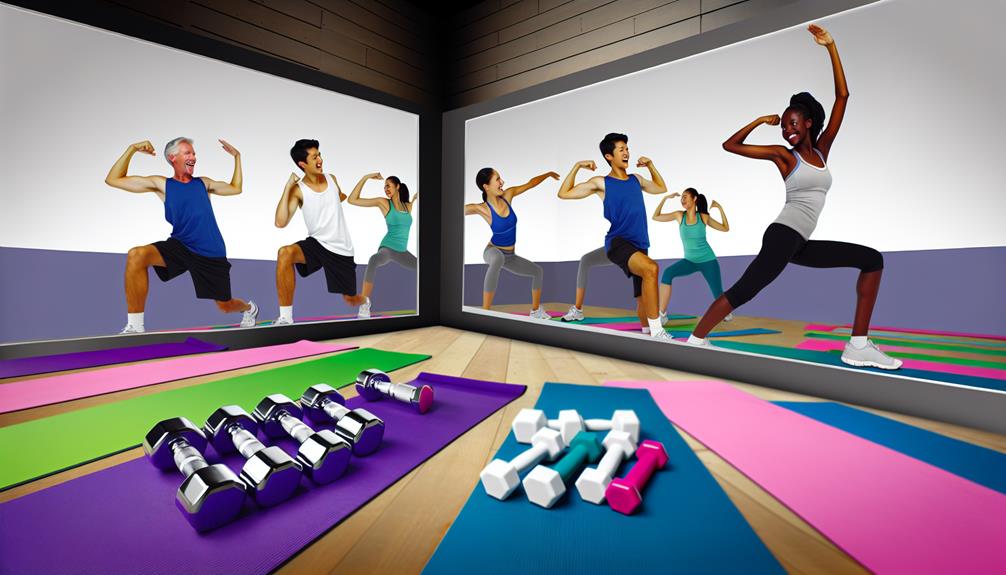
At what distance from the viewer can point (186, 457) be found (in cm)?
109

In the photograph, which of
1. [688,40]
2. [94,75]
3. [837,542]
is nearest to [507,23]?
[688,40]

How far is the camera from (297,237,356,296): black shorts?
10.8 ft

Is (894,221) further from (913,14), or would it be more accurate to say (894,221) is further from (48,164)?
(48,164)

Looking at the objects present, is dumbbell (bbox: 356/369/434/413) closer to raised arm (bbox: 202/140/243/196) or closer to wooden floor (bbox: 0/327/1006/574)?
wooden floor (bbox: 0/327/1006/574)

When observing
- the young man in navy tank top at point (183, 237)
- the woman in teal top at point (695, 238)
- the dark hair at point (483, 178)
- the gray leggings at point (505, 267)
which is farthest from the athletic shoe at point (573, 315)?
the young man in navy tank top at point (183, 237)

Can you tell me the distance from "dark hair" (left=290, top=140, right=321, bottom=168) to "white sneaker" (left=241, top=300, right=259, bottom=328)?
104 centimetres

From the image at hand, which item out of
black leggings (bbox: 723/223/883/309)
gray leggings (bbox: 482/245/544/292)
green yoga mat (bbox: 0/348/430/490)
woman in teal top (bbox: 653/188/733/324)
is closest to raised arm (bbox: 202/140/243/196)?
green yoga mat (bbox: 0/348/430/490)

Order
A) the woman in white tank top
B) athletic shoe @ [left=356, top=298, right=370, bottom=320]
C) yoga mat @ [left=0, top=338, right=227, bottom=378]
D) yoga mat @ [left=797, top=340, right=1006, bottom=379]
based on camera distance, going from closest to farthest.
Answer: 1. yoga mat @ [left=797, top=340, right=1006, bottom=379]
2. the woman in white tank top
3. yoga mat @ [left=0, top=338, right=227, bottom=378]
4. athletic shoe @ [left=356, top=298, right=370, bottom=320]

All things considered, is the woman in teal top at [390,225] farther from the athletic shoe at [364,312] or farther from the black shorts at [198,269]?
the black shorts at [198,269]

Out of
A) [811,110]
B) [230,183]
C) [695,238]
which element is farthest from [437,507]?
[230,183]

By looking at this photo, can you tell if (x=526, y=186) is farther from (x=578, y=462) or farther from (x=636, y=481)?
(x=636, y=481)

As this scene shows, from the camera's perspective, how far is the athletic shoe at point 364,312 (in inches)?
142

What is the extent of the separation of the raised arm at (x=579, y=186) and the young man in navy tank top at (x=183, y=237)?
2.17 m

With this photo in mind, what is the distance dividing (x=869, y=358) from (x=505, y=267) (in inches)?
91.0
